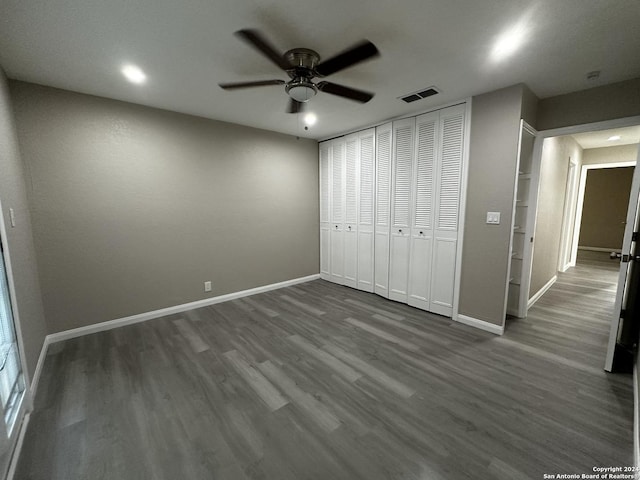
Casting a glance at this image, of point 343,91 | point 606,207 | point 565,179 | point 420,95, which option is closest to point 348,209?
point 420,95

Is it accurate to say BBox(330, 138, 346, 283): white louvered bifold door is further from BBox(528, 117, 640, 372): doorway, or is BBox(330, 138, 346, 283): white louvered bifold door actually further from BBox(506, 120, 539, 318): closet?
BBox(528, 117, 640, 372): doorway

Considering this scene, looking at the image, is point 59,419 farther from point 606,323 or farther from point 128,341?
point 606,323

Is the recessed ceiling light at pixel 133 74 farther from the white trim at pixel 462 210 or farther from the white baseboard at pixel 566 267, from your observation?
the white baseboard at pixel 566 267

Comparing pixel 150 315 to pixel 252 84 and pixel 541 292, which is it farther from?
pixel 541 292

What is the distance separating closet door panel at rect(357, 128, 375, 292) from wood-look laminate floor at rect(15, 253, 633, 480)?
118 centimetres

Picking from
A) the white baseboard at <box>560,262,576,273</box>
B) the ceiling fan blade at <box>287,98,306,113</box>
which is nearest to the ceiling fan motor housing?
the ceiling fan blade at <box>287,98,306,113</box>

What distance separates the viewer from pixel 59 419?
1729 mm

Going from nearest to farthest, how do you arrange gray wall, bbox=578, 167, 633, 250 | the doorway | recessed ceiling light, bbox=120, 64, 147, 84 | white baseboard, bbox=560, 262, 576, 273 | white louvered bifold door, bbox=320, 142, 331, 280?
recessed ceiling light, bbox=120, 64, 147, 84, the doorway, white louvered bifold door, bbox=320, 142, 331, 280, white baseboard, bbox=560, 262, 576, 273, gray wall, bbox=578, 167, 633, 250

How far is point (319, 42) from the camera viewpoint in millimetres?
1917

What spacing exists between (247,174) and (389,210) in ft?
7.29

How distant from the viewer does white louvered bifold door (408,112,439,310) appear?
10.6 ft

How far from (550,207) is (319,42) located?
4262mm

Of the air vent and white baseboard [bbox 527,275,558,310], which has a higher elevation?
the air vent

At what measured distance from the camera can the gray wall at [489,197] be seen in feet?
8.72
